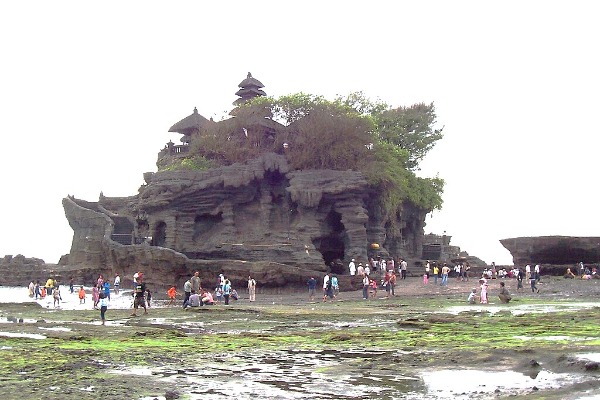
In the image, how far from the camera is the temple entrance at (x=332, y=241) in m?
52.0

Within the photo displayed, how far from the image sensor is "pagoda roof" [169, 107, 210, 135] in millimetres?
72062

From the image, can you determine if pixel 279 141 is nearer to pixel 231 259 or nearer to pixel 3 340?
pixel 231 259

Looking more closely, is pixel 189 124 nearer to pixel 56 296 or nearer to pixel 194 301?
pixel 56 296

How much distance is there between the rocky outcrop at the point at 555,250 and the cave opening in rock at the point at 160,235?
2636 centimetres

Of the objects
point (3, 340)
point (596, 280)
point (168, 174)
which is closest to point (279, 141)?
point (168, 174)

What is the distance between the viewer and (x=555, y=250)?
A: 50.9 meters

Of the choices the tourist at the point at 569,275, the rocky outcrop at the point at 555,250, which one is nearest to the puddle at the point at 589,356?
the tourist at the point at 569,275

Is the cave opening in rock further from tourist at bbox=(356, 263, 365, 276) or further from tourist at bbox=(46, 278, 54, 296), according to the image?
tourist at bbox=(356, 263, 365, 276)

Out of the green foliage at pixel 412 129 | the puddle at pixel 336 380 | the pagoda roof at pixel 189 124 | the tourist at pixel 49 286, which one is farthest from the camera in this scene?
the pagoda roof at pixel 189 124

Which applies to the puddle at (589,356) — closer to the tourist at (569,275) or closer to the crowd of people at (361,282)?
the crowd of people at (361,282)

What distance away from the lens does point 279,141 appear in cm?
5522

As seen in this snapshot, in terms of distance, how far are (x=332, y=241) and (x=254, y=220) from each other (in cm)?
621

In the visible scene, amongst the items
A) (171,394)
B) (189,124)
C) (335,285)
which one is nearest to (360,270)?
(335,285)

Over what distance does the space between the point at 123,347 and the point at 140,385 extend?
211 inches
